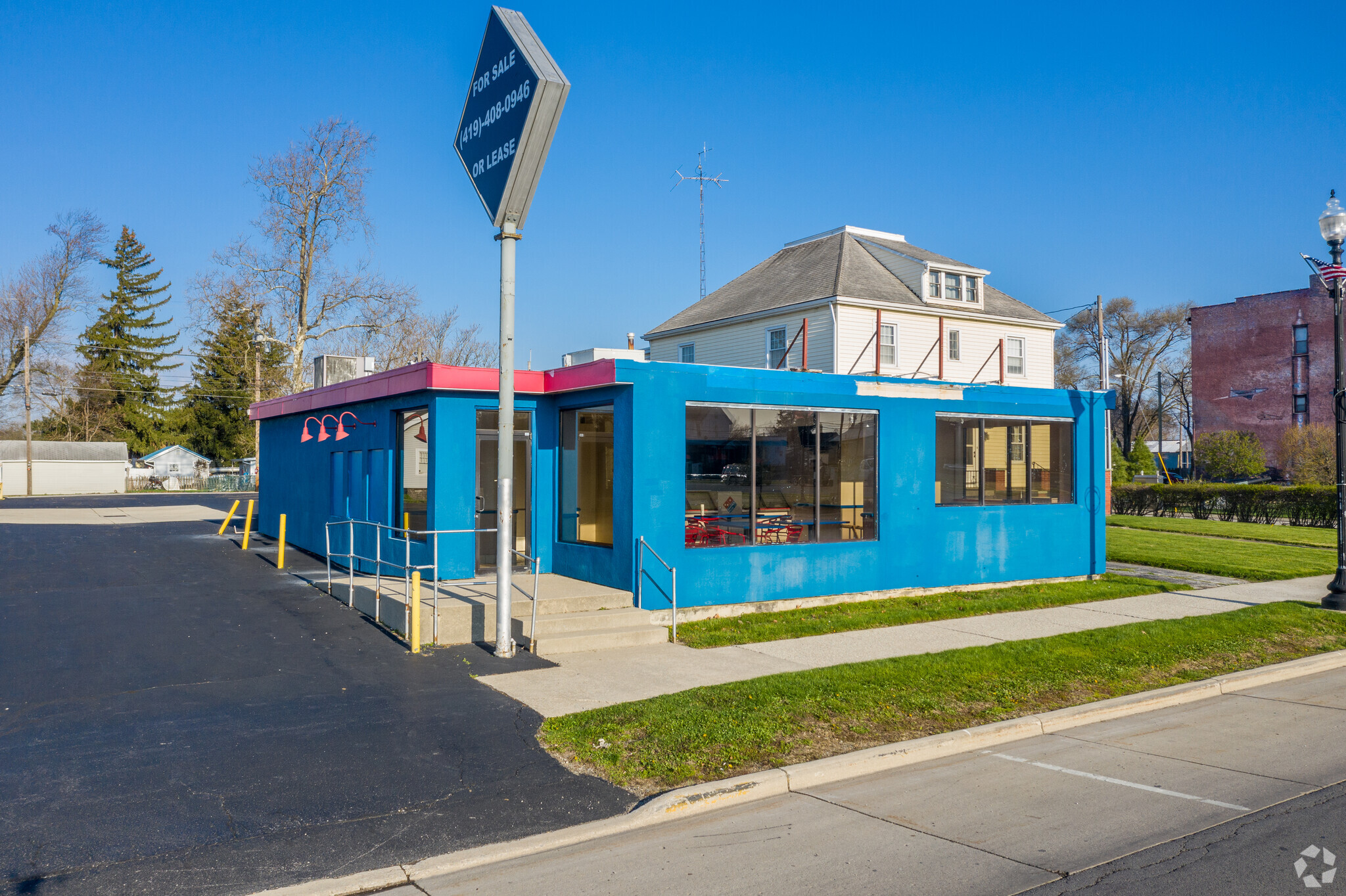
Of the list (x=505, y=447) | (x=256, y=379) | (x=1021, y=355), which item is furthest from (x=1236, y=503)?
(x=256, y=379)

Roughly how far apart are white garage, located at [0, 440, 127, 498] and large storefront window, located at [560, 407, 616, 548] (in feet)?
169

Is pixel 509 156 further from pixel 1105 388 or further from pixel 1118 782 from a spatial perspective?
pixel 1105 388

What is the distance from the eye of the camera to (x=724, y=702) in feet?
26.2

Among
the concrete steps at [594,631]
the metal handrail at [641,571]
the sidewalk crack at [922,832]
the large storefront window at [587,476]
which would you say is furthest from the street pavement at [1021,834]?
the large storefront window at [587,476]

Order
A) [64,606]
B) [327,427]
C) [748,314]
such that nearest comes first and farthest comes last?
[64,606], [327,427], [748,314]

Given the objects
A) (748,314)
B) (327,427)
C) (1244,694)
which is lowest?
(1244,694)

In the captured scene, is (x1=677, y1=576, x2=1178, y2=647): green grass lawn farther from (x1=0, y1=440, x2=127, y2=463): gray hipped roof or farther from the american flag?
(x1=0, y1=440, x2=127, y2=463): gray hipped roof

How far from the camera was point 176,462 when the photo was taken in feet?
203

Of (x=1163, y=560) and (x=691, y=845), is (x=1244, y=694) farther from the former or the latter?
(x=1163, y=560)

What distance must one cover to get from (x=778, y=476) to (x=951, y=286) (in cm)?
2243

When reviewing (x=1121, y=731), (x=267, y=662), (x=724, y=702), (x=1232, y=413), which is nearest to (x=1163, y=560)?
(x=1121, y=731)

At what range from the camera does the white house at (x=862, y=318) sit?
97.8ft

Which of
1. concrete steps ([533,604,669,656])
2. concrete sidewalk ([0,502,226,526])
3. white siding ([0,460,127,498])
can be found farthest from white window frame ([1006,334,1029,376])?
white siding ([0,460,127,498])

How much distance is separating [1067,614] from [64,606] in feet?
47.3
